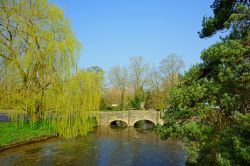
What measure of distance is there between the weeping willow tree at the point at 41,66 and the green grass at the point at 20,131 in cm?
150

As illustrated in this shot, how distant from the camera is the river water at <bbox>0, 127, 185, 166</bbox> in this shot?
16328 mm

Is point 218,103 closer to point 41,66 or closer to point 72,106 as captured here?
point 72,106

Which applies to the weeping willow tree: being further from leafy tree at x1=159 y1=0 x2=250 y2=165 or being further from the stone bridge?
the stone bridge

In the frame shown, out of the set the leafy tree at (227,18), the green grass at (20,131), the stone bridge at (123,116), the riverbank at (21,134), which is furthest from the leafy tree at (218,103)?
the stone bridge at (123,116)

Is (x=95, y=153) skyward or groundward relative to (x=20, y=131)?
groundward

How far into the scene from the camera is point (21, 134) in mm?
20844

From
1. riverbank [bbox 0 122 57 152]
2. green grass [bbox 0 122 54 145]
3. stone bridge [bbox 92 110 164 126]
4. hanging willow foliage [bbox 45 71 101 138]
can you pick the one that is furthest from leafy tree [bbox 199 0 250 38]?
stone bridge [bbox 92 110 164 126]

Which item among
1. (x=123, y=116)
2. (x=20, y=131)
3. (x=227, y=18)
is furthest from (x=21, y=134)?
(x=227, y=18)

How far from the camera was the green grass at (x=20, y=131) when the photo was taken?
771 inches

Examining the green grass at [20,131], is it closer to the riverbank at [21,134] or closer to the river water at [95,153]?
the riverbank at [21,134]

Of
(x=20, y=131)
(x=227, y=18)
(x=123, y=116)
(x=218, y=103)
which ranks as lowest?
(x=20, y=131)

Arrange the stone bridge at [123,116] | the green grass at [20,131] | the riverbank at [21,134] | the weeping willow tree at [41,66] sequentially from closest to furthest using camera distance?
the weeping willow tree at [41,66] < the riverbank at [21,134] < the green grass at [20,131] < the stone bridge at [123,116]

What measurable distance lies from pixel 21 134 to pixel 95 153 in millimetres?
6336

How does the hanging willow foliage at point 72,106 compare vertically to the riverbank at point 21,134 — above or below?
above
